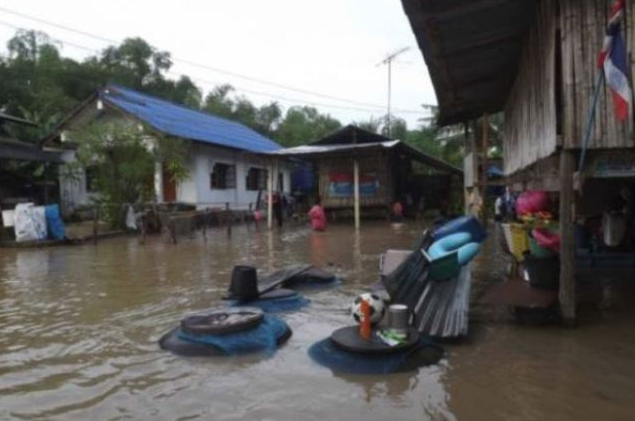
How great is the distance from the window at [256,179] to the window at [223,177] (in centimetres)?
179

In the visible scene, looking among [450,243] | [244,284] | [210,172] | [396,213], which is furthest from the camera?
[210,172]

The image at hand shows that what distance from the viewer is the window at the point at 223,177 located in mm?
27406

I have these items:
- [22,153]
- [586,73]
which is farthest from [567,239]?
[22,153]

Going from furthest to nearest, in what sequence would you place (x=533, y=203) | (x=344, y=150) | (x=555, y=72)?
(x=344, y=150) < (x=533, y=203) < (x=555, y=72)

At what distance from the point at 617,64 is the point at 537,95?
2882 mm

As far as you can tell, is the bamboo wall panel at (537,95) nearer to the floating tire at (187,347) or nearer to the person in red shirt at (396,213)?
the floating tire at (187,347)

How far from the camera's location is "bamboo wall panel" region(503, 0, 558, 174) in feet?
22.9

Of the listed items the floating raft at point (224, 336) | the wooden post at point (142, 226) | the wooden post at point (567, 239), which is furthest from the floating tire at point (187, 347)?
the wooden post at point (142, 226)

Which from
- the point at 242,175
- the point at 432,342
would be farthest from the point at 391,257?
the point at 242,175

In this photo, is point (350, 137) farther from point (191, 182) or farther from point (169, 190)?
point (169, 190)

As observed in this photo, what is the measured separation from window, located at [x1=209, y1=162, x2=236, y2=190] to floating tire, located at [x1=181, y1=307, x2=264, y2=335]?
2081cm

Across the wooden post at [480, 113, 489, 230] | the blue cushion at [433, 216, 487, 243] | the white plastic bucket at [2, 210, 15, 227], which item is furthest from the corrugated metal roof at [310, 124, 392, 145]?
the blue cushion at [433, 216, 487, 243]

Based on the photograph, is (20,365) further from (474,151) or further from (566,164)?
(474,151)

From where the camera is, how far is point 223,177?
28594 millimetres
